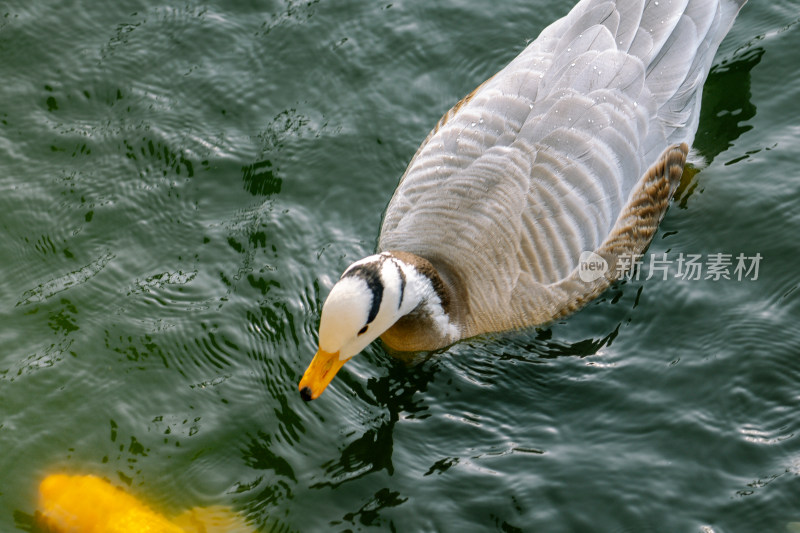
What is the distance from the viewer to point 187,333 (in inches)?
321

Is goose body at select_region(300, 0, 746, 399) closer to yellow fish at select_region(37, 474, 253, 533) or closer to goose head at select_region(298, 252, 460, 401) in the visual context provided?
goose head at select_region(298, 252, 460, 401)

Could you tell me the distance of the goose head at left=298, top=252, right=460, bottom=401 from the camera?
6980mm

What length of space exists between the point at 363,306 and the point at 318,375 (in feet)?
1.95

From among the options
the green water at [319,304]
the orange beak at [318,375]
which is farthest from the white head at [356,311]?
the green water at [319,304]

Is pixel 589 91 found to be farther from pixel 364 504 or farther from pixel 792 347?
pixel 364 504

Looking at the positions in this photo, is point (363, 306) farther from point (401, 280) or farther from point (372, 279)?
point (401, 280)

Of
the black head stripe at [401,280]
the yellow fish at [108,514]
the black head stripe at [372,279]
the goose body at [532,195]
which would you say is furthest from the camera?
the goose body at [532,195]

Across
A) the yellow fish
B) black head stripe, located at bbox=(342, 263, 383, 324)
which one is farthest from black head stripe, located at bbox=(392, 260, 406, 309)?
the yellow fish

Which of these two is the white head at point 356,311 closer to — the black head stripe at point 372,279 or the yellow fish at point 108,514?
the black head stripe at point 372,279

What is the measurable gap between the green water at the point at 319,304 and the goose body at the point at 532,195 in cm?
38

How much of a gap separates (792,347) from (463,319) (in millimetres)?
2477

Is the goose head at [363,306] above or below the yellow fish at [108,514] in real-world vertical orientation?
above

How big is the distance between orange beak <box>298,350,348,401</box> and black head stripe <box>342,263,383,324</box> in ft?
1.25

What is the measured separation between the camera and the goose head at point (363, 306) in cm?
698
